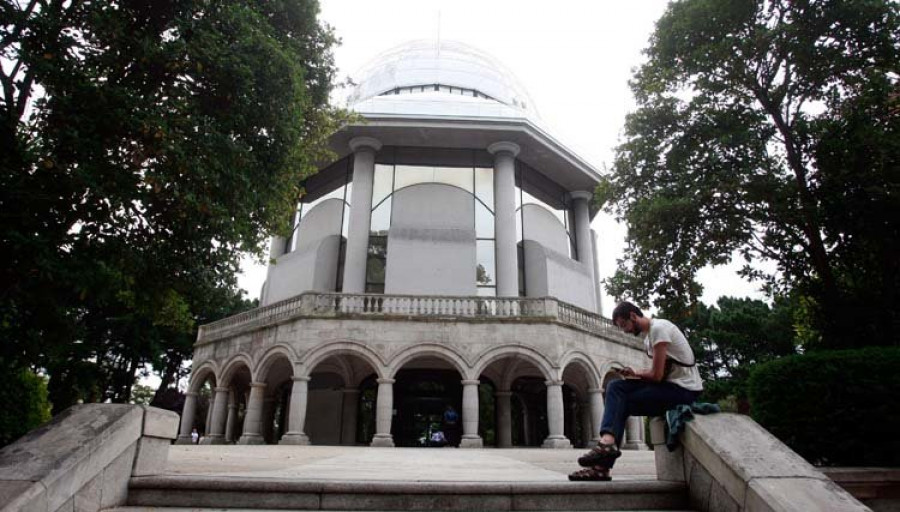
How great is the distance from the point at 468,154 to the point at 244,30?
16799mm

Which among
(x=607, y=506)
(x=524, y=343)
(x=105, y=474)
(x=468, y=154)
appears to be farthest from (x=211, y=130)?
(x=468, y=154)

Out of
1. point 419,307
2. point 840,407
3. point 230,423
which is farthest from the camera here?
point 230,423

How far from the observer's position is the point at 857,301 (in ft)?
28.3

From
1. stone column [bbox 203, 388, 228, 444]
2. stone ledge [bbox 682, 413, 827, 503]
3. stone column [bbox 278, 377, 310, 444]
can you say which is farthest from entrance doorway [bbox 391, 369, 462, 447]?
stone ledge [bbox 682, 413, 827, 503]

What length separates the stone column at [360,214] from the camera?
21.4 m

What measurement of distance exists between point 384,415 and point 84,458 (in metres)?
13.3

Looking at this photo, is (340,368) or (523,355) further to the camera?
(340,368)

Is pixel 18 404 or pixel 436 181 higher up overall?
pixel 436 181

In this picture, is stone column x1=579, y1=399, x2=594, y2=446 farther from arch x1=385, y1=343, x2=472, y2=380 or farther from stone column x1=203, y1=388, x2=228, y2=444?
stone column x1=203, y1=388, x2=228, y2=444

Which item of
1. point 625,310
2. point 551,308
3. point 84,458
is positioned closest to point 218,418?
point 551,308

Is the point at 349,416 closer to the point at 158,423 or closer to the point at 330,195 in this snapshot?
the point at 330,195

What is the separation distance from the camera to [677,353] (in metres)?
4.42

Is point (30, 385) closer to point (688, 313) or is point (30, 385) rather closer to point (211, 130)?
point (211, 130)

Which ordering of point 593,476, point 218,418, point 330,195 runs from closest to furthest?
point 593,476
point 218,418
point 330,195
